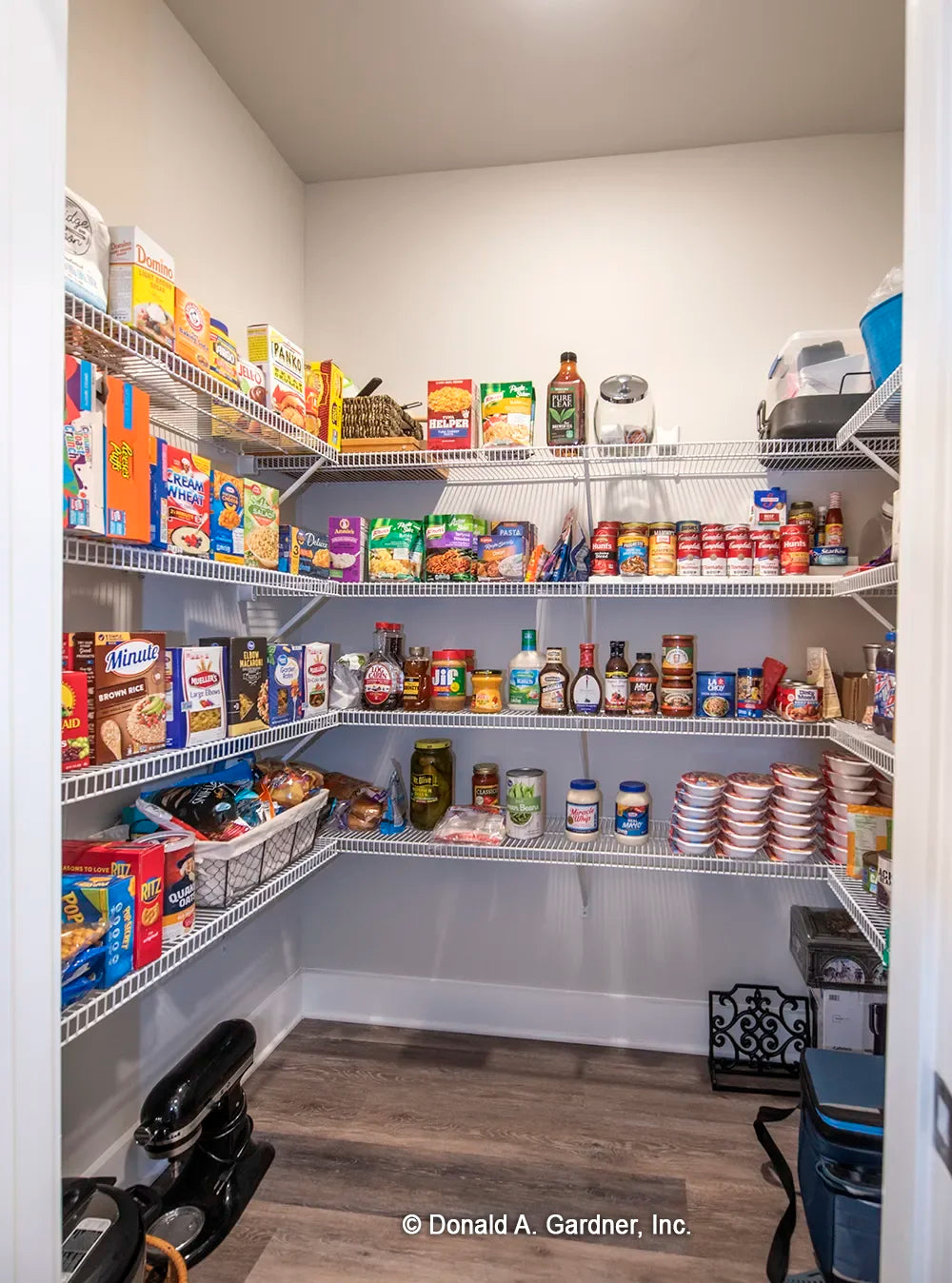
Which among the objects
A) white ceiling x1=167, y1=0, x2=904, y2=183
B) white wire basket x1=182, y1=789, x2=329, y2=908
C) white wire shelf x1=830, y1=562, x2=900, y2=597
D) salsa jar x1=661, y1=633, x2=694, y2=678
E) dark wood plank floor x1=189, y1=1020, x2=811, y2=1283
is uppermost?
white ceiling x1=167, y1=0, x2=904, y2=183

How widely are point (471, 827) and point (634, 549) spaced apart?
958 millimetres

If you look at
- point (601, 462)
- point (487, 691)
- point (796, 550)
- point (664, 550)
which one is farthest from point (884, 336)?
point (487, 691)

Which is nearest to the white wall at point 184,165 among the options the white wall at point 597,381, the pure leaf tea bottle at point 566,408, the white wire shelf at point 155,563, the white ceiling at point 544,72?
the white ceiling at point 544,72

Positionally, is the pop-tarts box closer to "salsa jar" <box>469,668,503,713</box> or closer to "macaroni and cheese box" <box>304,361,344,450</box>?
"salsa jar" <box>469,668,503,713</box>

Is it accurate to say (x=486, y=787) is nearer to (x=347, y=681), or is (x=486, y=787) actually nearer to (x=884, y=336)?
(x=347, y=681)

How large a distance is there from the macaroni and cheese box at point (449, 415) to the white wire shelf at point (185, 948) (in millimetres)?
1266

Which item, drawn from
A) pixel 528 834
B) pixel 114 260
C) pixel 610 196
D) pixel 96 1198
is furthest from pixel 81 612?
pixel 610 196

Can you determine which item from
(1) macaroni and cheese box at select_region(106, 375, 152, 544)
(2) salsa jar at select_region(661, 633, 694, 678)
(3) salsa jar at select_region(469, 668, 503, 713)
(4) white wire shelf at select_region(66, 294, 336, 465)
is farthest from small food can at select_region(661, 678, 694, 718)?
(1) macaroni and cheese box at select_region(106, 375, 152, 544)

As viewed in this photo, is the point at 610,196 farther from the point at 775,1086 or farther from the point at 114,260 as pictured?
the point at 775,1086

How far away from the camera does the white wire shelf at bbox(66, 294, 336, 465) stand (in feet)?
4.48

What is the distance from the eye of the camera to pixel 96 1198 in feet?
4.22

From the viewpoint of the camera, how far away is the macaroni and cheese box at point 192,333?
1582 millimetres

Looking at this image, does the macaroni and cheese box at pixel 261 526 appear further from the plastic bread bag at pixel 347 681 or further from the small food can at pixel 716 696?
the small food can at pixel 716 696

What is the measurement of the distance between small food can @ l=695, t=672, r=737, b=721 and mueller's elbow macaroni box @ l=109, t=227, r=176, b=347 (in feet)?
5.37
